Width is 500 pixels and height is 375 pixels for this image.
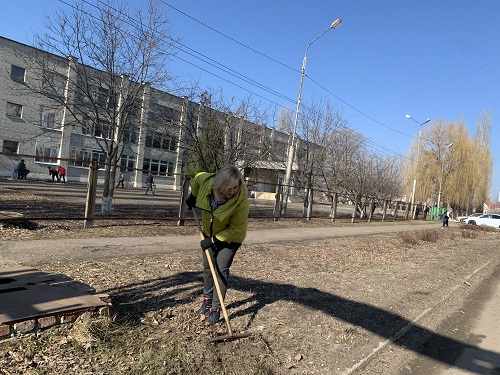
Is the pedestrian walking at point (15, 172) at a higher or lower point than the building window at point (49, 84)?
lower

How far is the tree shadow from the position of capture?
413cm

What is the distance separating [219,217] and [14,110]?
33399 millimetres

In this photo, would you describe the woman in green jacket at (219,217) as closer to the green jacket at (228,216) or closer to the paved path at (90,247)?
the green jacket at (228,216)

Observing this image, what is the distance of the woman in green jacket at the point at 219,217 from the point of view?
12.2 ft

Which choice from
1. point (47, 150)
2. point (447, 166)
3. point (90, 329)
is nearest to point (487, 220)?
point (447, 166)

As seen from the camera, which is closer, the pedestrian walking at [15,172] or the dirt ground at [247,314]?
the dirt ground at [247,314]

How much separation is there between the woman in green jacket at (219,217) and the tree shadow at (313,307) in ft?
1.42

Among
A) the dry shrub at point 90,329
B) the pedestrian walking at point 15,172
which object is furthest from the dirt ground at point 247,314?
the pedestrian walking at point 15,172

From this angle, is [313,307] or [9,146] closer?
[313,307]

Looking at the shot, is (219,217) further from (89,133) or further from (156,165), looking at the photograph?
(156,165)

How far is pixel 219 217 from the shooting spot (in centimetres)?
374

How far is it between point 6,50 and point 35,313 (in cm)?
3259

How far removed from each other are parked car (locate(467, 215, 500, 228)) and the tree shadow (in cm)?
3555

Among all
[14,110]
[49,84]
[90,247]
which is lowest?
[90,247]
